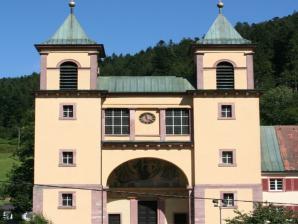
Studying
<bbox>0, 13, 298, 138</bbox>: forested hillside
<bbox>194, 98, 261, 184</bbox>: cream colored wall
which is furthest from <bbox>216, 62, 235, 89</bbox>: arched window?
<bbox>0, 13, 298, 138</bbox>: forested hillside

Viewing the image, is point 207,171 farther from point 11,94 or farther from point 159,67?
point 11,94

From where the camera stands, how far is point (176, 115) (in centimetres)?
4066

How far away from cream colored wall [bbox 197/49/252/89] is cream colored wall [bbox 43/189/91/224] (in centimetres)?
1027

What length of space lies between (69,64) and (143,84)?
4.94m

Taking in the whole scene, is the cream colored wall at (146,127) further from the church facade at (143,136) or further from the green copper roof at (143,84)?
the green copper roof at (143,84)

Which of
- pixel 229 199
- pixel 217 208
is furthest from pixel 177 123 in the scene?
pixel 217 208

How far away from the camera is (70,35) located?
41625 mm

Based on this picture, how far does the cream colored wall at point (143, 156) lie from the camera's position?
1563 inches

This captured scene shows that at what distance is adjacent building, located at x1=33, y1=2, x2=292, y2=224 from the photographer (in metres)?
39.1

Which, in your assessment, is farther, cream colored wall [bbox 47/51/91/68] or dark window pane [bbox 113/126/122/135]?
cream colored wall [bbox 47/51/91/68]

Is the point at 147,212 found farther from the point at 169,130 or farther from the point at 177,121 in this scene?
the point at 177,121

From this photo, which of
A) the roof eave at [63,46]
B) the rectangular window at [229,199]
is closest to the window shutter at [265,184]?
the rectangular window at [229,199]

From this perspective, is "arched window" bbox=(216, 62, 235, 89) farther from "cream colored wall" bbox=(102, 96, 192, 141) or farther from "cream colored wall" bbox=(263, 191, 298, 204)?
"cream colored wall" bbox=(263, 191, 298, 204)

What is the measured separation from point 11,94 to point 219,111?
106 metres
